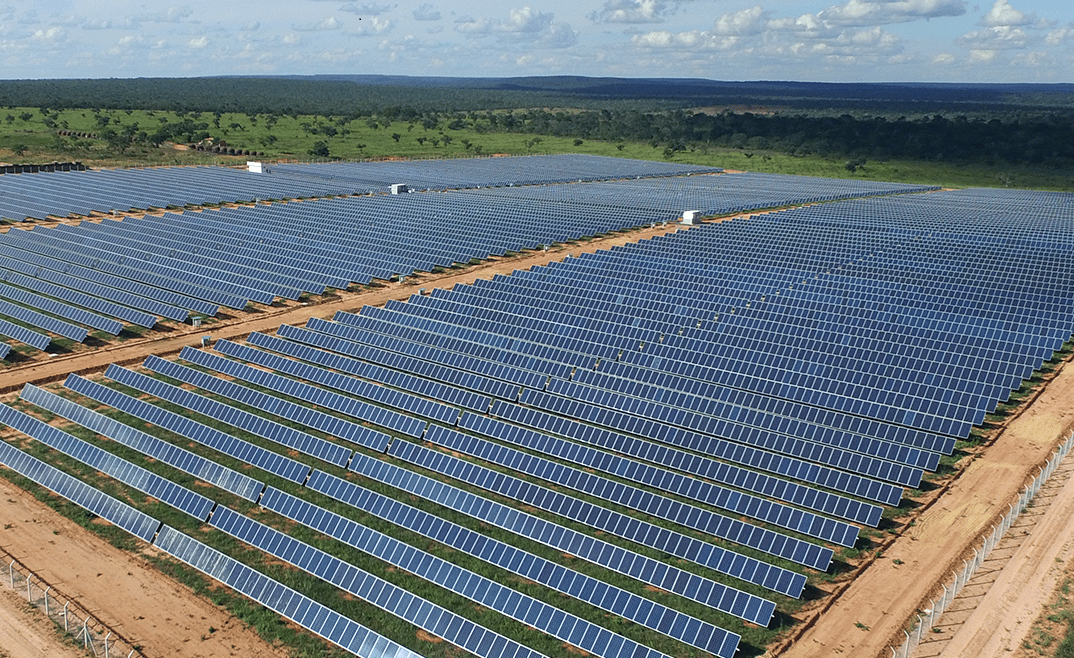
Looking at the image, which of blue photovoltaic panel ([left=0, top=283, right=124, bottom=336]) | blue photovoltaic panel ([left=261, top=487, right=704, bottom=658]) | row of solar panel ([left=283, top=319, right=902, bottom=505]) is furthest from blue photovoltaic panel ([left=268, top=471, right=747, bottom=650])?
blue photovoltaic panel ([left=0, top=283, right=124, bottom=336])

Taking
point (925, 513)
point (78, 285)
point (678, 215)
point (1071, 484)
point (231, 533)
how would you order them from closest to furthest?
point (231, 533)
point (925, 513)
point (1071, 484)
point (78, 285)
point (678, 215)

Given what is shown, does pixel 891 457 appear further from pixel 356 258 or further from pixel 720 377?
pixel 356 258

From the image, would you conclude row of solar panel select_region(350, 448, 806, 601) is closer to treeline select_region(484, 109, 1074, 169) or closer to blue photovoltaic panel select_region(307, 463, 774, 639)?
blue photovoltaic panel select_region(307, 463, 774, 639)

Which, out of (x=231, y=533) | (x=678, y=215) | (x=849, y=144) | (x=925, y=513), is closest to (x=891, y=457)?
(x=925, y=513)

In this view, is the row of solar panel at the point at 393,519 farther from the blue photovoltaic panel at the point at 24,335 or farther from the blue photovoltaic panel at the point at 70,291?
the blue photovoltaic panel at the point at 70,291

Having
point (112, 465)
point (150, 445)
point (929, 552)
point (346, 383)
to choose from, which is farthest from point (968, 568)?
point (112, 465)

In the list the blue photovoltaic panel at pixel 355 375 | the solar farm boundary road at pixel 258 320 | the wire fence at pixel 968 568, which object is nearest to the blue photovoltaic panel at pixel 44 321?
the solar farm boundary road at pixel 258 320

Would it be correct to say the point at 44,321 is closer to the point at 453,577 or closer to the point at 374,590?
the point at 374,590
